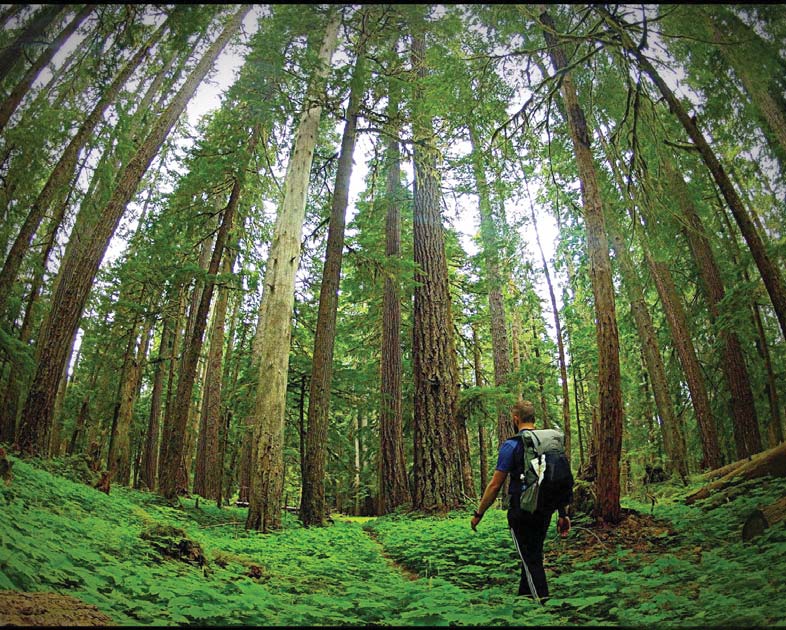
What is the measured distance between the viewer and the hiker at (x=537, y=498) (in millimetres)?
3896

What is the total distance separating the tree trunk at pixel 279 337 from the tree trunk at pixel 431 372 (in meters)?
2.44

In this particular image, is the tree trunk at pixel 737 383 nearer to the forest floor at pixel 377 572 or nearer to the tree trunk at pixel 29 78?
the forest floor at pixel 377 572

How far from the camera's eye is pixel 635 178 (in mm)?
6945

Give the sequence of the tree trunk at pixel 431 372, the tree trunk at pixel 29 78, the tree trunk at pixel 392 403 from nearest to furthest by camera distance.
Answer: the tree trunk at pixel 29 78 → the tree trunk at pixel 431 372 → the tree trunk at pixel 392 403

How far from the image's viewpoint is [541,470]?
3941mm

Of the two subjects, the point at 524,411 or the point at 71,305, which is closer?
the point at 524,411

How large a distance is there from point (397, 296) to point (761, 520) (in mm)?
9831

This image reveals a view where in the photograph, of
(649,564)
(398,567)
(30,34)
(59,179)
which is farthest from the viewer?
(59,179)

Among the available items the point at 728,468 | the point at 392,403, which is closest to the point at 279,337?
the point at 392,403

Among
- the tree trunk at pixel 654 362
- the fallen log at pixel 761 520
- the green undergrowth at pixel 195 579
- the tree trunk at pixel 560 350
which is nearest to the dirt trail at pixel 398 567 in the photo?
the green undergrowth at pixel 195 579

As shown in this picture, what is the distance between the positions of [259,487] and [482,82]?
7907 mm

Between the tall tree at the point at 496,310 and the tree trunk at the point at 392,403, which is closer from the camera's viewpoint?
the tree trunk at the point at 392,403

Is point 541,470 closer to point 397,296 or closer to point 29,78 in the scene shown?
point 29,78

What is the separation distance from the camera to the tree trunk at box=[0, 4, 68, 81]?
4.19 meters
